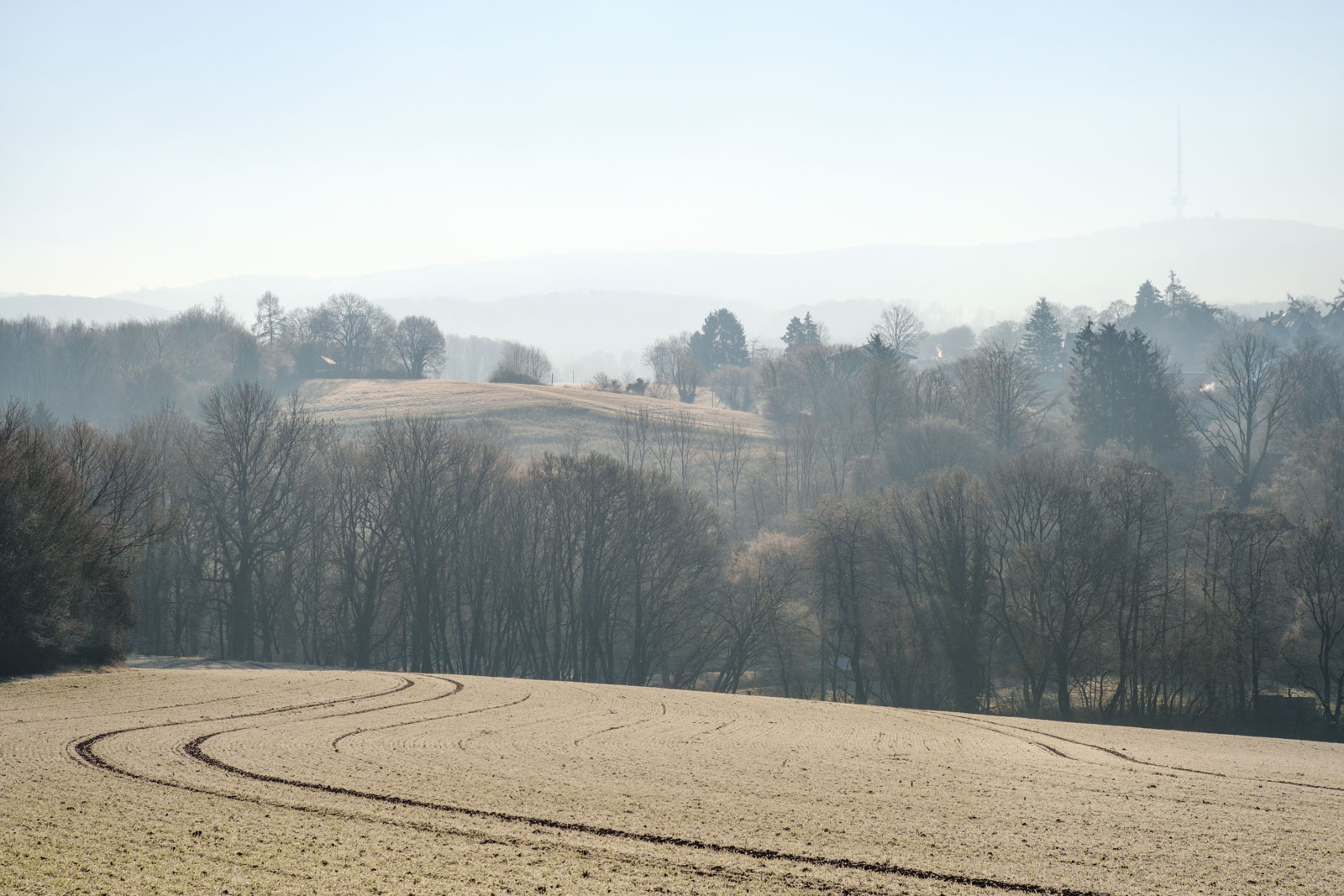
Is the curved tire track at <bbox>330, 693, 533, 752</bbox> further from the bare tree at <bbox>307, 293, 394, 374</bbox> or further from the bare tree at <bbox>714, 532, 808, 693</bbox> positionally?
the bare tree at <bbox>307, 293, 394, 374</bbox>

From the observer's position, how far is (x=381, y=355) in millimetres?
145000

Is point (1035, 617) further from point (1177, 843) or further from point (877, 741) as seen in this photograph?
point (1177, 843)

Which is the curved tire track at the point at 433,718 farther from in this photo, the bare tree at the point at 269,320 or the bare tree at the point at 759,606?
the bare tree at the point at 269,320

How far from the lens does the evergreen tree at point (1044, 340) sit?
147500 millimetres

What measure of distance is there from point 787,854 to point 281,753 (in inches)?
423

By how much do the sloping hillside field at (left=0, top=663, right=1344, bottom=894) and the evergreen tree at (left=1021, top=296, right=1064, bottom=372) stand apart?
425ft

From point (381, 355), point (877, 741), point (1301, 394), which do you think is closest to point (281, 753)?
point (877, 741)

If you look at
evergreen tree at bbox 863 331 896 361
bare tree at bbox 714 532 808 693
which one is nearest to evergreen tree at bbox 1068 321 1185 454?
evergreen tree at bbox 863 331 896 361

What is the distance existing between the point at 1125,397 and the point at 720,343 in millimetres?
87808

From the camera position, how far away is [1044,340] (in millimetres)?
149000

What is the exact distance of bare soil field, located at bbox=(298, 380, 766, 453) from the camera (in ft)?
329

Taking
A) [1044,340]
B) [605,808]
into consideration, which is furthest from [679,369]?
[605,808]

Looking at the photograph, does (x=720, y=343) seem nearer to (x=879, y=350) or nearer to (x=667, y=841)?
(x=879, y=350)

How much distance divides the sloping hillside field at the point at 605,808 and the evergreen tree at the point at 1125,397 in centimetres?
6577
